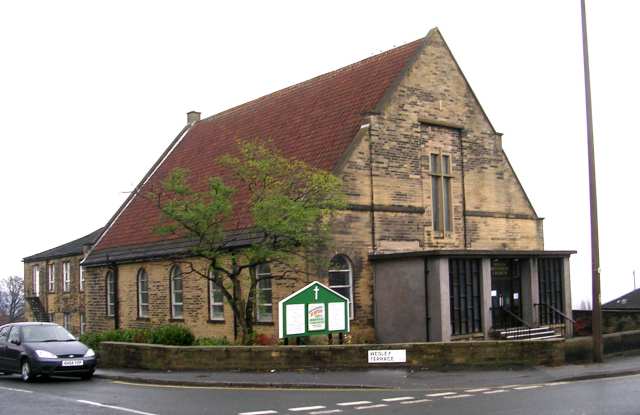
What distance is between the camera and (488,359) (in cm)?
1916

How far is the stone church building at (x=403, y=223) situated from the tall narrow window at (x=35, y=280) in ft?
54.0

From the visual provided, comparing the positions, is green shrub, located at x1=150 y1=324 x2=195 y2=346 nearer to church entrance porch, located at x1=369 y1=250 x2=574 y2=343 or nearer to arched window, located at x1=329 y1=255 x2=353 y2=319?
arched window, located at x1=329 y1=255 x2=353 y2=319

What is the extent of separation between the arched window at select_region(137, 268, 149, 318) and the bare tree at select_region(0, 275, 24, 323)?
49795mm

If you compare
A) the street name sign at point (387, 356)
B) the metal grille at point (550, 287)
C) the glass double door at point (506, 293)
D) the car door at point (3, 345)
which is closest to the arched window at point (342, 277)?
the glass double door at point (506, 293)

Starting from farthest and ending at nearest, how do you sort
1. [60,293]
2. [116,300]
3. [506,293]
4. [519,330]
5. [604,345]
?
[60,293] < [116,300] < [506,293] < [519,330] < [604,345]

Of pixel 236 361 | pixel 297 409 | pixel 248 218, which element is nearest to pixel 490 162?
pixel 248 218

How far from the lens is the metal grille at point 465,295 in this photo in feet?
77.8

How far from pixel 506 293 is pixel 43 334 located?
1427cm

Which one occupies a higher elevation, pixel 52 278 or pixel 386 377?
pixel 52 278

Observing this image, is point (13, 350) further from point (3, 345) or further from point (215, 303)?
point (215, 303)

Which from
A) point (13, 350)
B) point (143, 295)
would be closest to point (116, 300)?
point (143, 295)

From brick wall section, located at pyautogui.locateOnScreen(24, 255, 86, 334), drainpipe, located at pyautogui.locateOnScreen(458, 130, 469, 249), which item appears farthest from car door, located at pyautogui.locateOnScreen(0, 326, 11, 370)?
brick wall section, located at pyautogui.locateOnScreen(24, 255, 86, 334)

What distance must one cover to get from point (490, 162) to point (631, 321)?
7.60 meters

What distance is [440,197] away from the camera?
28141 millimetres
